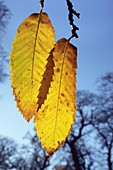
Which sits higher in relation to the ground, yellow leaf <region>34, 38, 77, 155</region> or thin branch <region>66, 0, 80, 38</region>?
thin branch <region>66, 0, 80, 38</region>

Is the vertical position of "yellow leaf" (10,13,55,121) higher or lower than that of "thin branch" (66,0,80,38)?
lower

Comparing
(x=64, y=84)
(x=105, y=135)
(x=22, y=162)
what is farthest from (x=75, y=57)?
(x=22, y=162)

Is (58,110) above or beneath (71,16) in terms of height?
beneath

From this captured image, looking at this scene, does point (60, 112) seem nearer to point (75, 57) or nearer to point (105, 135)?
point (75, 57)
